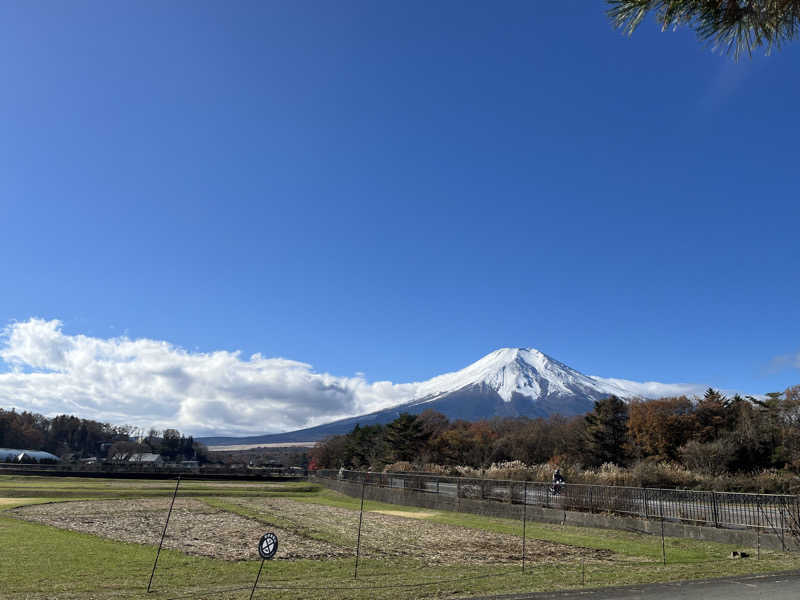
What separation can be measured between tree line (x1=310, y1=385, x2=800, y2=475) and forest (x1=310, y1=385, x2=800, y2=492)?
10 centimetres

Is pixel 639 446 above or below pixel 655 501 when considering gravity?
above

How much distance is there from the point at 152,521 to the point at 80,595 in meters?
14.6

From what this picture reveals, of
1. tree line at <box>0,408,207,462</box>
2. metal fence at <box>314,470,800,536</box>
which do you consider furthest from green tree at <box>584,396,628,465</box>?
tree line at <box>0,408,207,462</box>

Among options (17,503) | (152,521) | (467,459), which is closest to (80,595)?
(152,521)

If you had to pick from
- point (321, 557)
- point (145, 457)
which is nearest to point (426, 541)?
point (321, 557)

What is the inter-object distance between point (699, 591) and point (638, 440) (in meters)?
60.4

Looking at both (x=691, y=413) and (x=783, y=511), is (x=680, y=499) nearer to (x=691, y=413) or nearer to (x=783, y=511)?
(x=783, y=511)

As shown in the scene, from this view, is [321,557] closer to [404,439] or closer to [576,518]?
[576,518]

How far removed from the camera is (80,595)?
9.82 meters

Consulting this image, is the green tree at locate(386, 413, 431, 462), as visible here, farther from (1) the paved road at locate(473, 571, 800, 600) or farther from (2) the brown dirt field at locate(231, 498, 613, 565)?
(1) the paved road at locate(473, 571, 800, 600)

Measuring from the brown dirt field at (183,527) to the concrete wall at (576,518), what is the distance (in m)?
11.4

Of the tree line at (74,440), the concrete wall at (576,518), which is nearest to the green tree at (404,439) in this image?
the concrete wall at (576,518)

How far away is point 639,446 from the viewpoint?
2571 inches

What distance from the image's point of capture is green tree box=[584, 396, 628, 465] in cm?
6681
